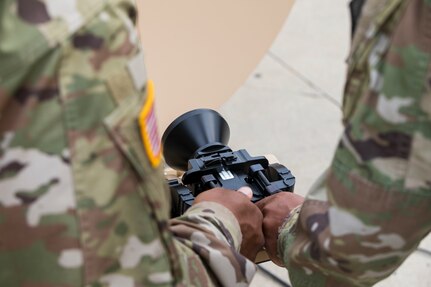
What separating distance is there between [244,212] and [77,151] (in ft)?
1.57

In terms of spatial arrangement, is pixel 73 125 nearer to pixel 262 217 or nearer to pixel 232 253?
pixel 232 253

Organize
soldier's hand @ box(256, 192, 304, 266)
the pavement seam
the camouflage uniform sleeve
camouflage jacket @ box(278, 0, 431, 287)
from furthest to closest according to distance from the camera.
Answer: the pavement seam → soldier's hand @ box(256, 192, 304, 266) → the camouflage uniform sleeve → camouflage jacket @ box(278, 0, 431, 287)

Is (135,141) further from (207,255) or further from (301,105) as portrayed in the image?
(301,105)

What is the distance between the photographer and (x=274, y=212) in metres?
1.12

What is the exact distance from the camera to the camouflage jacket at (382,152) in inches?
27.9

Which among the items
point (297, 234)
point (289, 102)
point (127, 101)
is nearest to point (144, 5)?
point (297, 234)

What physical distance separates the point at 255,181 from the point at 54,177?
2.03ft

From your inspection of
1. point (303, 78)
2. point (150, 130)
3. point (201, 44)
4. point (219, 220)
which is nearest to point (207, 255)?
point (219, 220)

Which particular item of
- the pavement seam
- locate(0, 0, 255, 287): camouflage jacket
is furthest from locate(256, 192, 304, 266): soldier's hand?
the pavement seam

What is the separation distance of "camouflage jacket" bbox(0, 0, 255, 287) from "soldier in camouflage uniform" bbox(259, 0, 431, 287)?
0.23 m

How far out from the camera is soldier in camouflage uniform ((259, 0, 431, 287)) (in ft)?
2.33

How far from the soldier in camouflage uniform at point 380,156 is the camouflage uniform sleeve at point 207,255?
0.35 feet

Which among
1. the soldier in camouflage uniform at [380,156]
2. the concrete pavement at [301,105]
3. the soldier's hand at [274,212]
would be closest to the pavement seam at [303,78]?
the concrete pavement at [301,105]

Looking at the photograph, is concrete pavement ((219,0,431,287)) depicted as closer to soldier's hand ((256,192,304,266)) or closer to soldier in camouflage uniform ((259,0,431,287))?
soldier's hand ((256,192,304,266))
